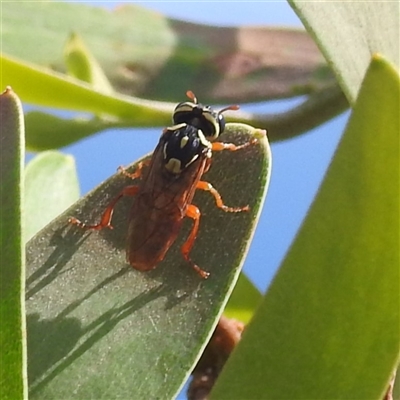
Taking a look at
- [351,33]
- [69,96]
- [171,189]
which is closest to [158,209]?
[171,189]

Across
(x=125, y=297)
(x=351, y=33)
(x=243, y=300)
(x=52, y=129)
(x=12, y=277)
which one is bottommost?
(x=243, y=300)

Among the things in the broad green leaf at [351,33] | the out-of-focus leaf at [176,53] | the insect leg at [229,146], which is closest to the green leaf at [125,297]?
the insect leg at [229,146]

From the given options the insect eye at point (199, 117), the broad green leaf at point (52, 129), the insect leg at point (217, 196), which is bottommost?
the broad green leaf at point (52, 129)

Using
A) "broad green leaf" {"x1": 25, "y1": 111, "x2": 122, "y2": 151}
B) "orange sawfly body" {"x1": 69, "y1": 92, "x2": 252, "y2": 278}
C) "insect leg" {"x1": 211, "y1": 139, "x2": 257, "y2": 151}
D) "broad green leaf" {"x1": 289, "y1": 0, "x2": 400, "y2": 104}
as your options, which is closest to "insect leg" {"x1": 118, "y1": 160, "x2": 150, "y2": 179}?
"orange sawfly body" {"x1": 69, "y1": 92, "x2": 252, "y2": 278}

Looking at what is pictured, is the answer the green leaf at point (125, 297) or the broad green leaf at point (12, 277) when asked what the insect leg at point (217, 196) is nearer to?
the green leaf at point (125, 297)

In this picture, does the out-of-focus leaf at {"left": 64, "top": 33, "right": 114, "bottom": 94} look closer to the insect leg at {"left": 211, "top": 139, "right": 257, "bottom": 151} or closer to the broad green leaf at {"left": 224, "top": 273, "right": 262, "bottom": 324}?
the broad green leaf at {"left": 224, "top": 273, "right": 262, "bottom": 324}

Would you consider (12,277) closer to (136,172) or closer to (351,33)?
(136,172)

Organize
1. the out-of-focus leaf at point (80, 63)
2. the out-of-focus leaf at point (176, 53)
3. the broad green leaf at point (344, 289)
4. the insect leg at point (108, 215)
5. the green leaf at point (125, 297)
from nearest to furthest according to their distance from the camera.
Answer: the broad green leaf at point (344, 289) < the green leaf at point (125, 297) < the insect leg at point (108, 215) < the out-of-focus leaf at point (80, 63) < the out-of-focus leaf at point (176, 53)
